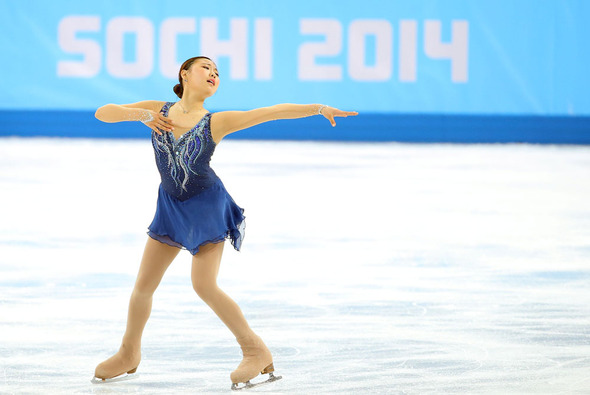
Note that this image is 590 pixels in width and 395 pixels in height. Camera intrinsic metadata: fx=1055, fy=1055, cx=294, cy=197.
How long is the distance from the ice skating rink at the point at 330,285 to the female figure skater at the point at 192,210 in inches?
3.6

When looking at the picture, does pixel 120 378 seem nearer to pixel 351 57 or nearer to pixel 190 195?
pixel 190 195

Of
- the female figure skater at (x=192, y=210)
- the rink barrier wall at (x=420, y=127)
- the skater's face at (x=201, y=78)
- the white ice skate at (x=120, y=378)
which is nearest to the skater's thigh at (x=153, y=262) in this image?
the female figure skater at (x=192, y=210)

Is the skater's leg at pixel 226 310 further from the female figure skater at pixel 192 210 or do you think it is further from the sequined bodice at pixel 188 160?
the sequined bodice at pixel 188 160

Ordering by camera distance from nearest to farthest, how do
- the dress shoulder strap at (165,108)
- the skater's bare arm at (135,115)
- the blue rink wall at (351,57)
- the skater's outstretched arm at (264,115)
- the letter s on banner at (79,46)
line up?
the skater's outstretched arm at (264,115) < the skater's bare arm at (135,115) < the dress shoulder strap at (165,108) < the blue rink wall at (351,57) < the letter s on banner at (79,46)

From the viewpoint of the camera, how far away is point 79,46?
40.7ft

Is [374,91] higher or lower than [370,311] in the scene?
higher

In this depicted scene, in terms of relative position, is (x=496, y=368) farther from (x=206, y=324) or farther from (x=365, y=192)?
(x=365, y=192)

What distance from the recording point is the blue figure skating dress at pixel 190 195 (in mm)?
2697

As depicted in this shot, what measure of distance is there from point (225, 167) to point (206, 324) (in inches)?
224

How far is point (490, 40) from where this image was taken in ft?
40.3

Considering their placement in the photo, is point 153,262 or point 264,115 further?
point 153,262

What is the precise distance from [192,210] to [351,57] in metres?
9.74

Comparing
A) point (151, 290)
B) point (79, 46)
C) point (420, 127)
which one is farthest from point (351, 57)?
point (151, 290)

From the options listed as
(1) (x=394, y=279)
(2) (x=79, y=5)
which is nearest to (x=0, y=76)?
(2) (x=79, y=5)
